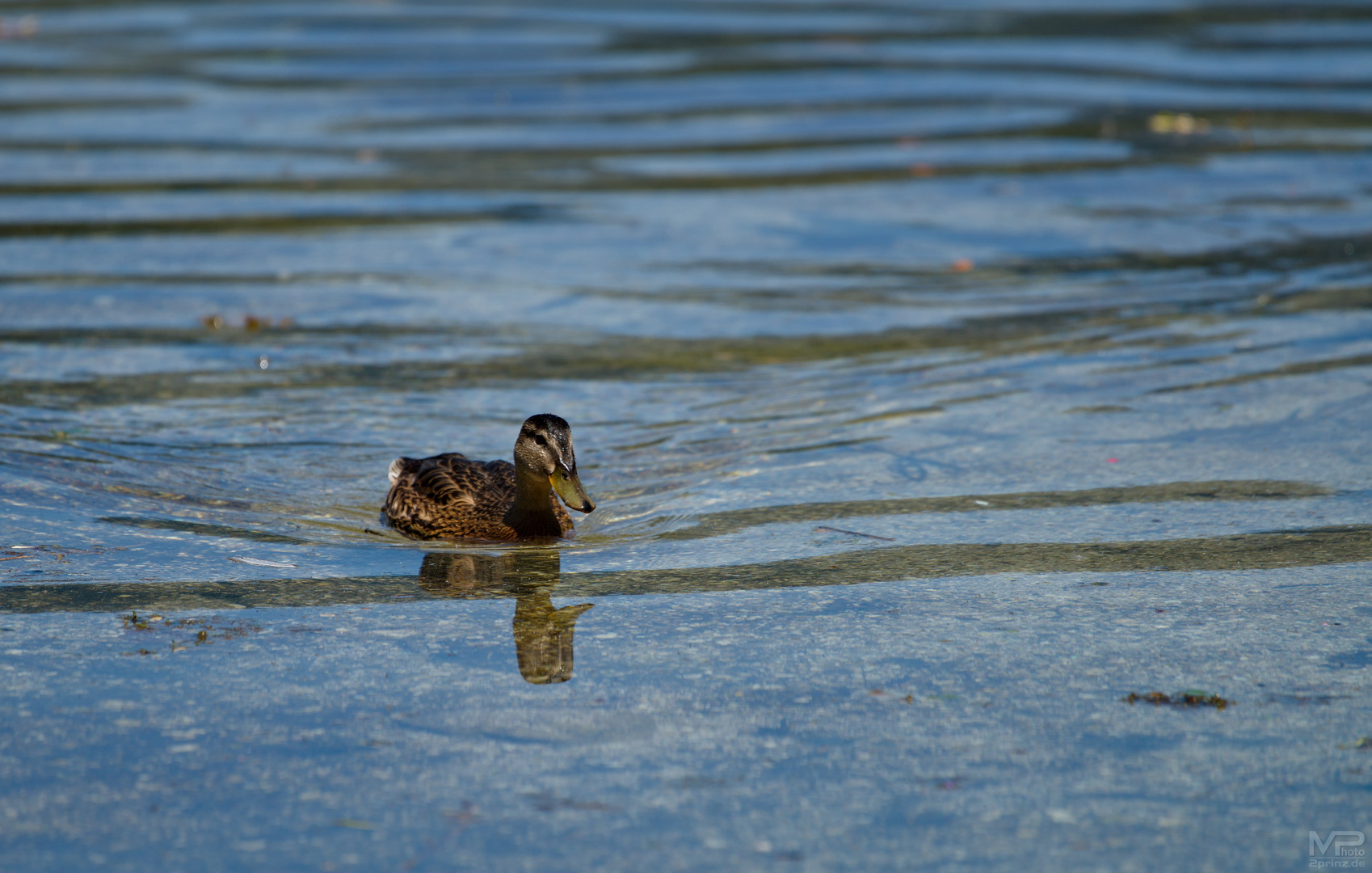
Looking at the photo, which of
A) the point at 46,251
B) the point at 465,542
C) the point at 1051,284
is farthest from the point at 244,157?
the point at 465,542

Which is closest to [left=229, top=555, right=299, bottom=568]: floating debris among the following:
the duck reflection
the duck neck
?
the duck reflection

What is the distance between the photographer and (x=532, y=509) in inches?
261

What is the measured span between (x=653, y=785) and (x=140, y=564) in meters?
2.70

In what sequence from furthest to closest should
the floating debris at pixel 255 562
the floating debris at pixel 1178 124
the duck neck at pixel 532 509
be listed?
the floating debris at pixel 1178 124
the duck neck at pixel 532 509
the floating debris at pixel 255 562

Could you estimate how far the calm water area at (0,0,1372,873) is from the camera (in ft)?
14.0

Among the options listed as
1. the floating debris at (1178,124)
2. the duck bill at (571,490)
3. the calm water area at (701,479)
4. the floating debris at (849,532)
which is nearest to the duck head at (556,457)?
the duck bill at (571,490)

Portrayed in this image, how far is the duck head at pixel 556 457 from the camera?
6.30 m

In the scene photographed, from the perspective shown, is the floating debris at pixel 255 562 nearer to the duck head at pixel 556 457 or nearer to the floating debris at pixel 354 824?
the duck head at pixel 556 457

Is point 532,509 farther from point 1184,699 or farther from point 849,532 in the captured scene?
point 1184,699

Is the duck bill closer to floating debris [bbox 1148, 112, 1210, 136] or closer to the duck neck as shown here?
the duck neck

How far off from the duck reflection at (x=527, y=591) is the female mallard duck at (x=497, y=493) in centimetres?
20

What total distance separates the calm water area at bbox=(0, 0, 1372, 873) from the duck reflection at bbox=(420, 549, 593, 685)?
0.10 feet

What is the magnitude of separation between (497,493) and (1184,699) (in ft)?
10.4

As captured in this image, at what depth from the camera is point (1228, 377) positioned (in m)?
8.71
